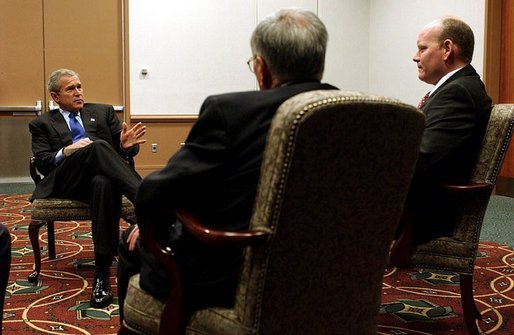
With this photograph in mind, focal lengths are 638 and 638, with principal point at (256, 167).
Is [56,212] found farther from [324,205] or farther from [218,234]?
[324,205]

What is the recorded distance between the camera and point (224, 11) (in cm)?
797

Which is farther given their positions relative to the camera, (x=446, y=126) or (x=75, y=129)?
(x=75, y=129)

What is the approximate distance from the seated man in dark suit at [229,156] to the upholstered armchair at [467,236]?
3.43ft

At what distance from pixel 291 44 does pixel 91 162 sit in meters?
1.82

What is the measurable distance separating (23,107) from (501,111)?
6140mm

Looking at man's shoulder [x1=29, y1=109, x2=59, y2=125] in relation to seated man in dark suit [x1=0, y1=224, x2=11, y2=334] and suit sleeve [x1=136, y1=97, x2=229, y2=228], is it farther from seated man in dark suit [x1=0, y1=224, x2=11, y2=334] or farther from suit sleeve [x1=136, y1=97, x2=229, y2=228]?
suit sleeve [x1=136, y1=97, x2=229, y2=228]

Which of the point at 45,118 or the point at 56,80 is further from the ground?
the point at 56,80

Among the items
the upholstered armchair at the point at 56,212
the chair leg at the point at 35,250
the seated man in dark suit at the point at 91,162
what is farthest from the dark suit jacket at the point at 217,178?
the chair leg at the point at 35,250

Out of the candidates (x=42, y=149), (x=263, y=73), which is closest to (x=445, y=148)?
(x=263, y=73)

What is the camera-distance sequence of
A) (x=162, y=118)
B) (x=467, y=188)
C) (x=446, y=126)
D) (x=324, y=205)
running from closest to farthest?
(x=324, y=205) → (x=467, y=188) → (x=446, y=126) → (x=162, y=118)

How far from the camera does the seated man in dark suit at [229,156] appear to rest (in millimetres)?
1504

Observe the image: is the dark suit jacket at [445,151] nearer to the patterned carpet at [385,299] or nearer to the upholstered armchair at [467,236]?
the upholstered armchair at [467,236]

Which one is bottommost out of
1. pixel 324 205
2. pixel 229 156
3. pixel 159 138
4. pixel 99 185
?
pixel 159 138

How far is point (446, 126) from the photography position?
2.50 metres
